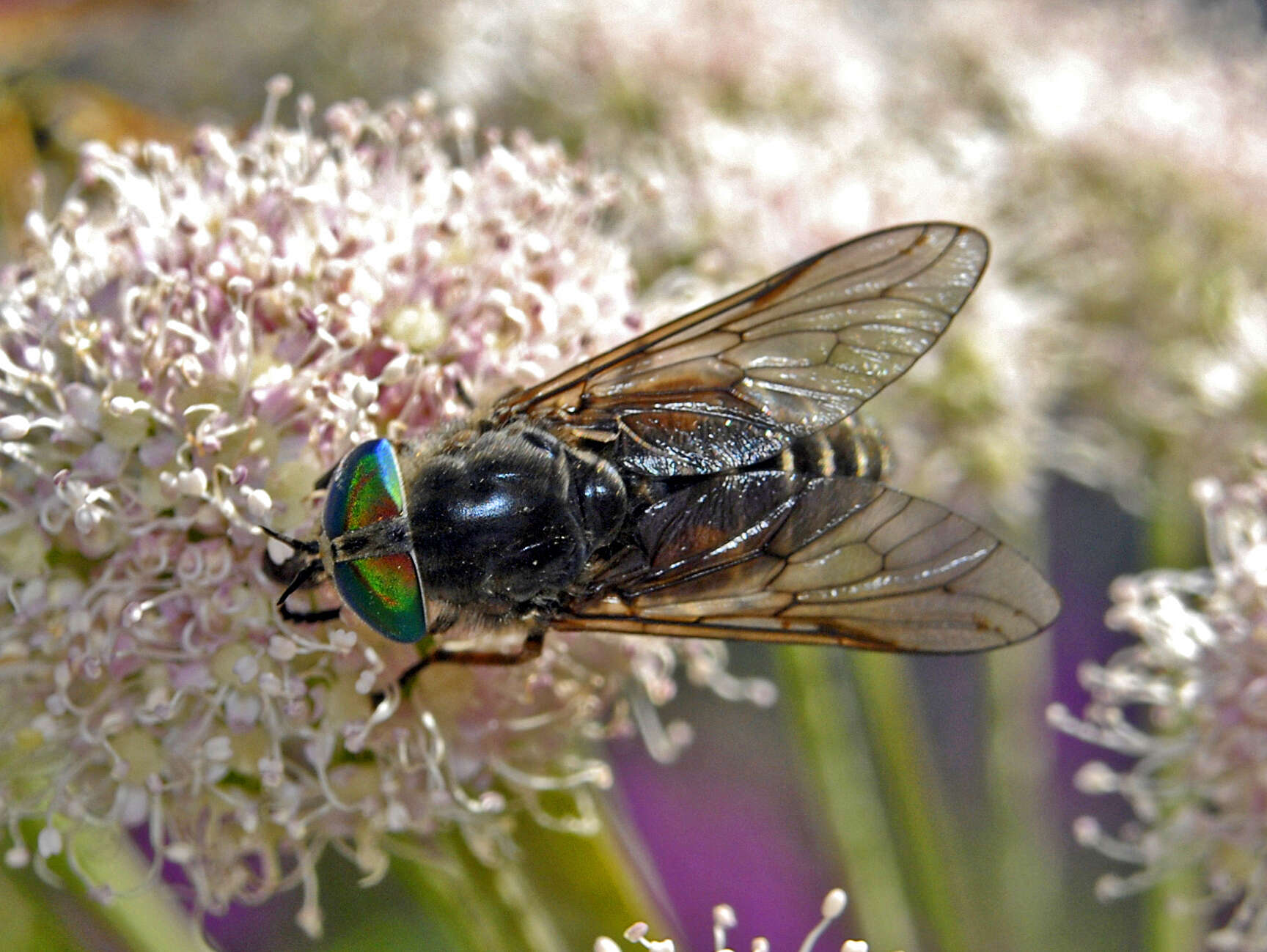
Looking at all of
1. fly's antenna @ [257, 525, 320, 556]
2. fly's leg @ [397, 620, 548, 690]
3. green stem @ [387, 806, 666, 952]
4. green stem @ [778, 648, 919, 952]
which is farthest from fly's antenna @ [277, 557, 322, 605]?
green stem @ [778, 648, 919, 952]

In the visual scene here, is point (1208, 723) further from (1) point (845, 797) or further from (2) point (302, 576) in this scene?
(2) point (302, 576)

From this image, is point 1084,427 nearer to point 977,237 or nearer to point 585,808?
point 977,237

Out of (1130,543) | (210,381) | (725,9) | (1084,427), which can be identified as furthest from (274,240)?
(1130,543)

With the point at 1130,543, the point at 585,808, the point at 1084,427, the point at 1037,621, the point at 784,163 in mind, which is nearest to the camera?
the point at 1037,621

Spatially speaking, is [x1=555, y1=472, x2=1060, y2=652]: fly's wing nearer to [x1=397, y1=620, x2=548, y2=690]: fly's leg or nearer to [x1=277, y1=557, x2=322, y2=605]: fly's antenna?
[x1=397, y1=620, x2=548, y2=690]: fly's leg

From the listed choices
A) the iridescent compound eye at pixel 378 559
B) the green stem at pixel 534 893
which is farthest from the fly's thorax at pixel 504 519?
the green stem at pixel 534 893

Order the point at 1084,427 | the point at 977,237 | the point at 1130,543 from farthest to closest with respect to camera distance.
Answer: the point at 1130,543, the point at 1084,427, the point at 977,237

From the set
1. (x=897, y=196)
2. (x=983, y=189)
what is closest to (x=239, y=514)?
(x=897, y=196)
